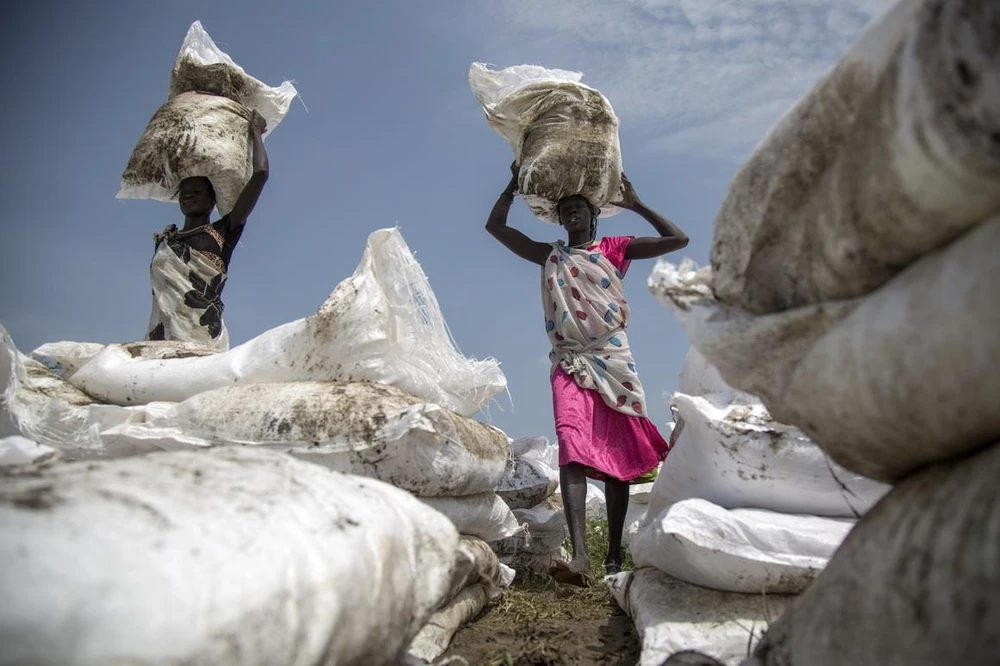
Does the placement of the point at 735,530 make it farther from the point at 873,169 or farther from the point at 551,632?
the point at 873,169

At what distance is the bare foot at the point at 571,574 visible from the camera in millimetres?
2831

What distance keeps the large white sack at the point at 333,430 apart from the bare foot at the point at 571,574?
32.1 inches

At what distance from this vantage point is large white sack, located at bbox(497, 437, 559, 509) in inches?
151

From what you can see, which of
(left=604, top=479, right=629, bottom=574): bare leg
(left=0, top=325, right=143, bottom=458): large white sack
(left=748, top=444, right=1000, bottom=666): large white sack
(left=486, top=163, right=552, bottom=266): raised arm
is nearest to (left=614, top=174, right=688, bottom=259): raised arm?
(left=486, top=163, right=552, bottom=266): raised arm

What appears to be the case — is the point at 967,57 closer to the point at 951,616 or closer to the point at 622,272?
the point at 951,616

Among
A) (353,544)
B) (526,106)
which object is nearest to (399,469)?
(353,544)

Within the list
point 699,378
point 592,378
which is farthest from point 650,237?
point 699,378

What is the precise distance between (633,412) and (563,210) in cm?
104

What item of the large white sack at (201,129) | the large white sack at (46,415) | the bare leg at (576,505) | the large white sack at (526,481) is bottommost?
the large white sack at (526,481)

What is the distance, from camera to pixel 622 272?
12.1 ft

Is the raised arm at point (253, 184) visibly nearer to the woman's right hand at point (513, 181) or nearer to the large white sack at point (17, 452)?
the woman's right hand at point (513, 181)

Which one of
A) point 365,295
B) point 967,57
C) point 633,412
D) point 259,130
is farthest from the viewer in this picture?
point 259,130

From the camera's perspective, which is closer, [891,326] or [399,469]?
[891,326]

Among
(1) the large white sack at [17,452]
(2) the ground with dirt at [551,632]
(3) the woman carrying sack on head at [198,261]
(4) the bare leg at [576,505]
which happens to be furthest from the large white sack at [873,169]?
(3) the woman carrying sack on head at [198,261]
